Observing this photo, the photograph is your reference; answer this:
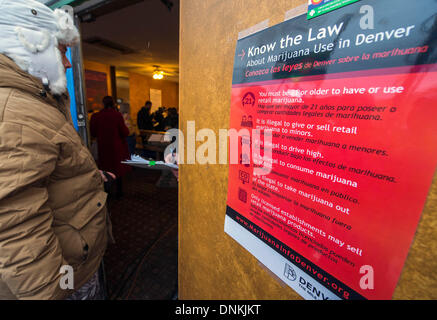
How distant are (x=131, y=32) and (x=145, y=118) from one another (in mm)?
2251

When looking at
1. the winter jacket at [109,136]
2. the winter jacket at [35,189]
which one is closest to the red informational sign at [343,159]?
the winter jacket at [35,189]

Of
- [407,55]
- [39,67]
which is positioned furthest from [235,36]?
[39,67]

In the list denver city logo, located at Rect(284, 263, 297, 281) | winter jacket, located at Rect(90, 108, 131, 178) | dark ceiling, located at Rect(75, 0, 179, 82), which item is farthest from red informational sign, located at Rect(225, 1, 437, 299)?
winter jacket, located at Rect(90, 108, 131, 178)

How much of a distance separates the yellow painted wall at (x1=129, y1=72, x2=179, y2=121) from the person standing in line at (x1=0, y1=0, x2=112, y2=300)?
28.7ft

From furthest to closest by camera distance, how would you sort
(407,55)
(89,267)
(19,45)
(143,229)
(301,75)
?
(143,229)
(89,267)
(19,45)
(301,75)
(407,55)

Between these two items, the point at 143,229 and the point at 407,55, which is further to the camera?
the point at 143,229

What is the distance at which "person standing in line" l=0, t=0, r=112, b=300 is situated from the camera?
765mm

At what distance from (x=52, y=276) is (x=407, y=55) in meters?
1.32

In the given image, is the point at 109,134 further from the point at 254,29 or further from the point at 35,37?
the point at 254,29

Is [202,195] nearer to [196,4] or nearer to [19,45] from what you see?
[196,4]

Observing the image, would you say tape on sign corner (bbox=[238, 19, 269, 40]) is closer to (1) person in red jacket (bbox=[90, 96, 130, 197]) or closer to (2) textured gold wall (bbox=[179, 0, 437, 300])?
(2) textured gold wall (bbox=[179, 0, 437, 300])

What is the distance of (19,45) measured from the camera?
0.96m

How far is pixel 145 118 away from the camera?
6.14 meters

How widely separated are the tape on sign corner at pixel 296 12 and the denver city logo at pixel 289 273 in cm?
74
